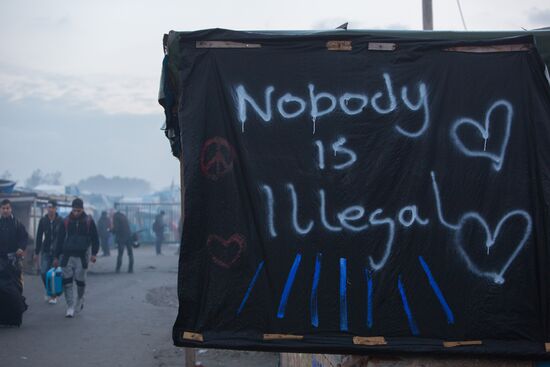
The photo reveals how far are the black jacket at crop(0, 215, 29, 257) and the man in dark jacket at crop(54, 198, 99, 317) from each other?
2.03 ft

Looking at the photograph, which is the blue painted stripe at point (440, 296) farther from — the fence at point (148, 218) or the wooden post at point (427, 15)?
the fence at point (148, 218)

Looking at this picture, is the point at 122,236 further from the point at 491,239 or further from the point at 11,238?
the point at 491,239

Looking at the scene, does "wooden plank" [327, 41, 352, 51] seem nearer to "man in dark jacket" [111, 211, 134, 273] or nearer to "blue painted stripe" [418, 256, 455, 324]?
"blue painted stripe" [418, 256, 455, 324]

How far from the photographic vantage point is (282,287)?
3729mm

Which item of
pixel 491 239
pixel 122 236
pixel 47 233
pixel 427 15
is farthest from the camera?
pixel 122 236

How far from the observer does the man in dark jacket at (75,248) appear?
10570 mm

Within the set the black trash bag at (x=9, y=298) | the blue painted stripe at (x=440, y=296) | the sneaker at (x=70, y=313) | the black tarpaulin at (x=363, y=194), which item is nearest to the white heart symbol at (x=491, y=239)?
the black tarpaulin at (x=363, y=194)

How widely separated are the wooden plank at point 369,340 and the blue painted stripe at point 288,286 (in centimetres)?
45

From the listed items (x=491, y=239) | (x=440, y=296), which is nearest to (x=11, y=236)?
(x=440, y=296)

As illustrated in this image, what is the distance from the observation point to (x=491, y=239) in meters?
3.76

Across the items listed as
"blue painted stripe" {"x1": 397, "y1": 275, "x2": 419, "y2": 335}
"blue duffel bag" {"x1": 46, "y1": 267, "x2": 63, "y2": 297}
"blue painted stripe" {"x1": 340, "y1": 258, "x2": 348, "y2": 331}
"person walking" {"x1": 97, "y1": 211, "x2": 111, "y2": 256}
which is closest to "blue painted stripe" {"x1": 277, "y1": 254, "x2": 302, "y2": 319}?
"blue painted stripe" {"x1": 340, "y1": 258, "x2": 348, "y2": 331}

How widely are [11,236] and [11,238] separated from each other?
1.4 inches

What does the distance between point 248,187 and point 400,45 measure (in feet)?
4.22

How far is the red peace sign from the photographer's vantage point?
12.4 feet
